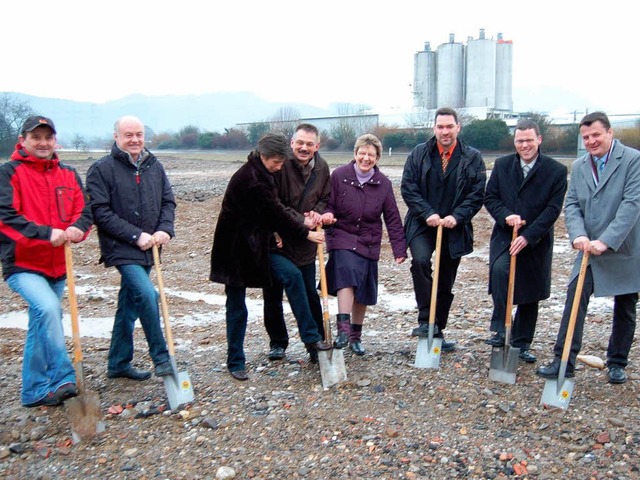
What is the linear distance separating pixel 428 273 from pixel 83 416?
10.4 ft

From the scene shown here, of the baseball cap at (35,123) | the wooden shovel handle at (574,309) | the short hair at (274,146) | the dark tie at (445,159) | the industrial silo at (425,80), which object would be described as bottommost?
the wooden shovel handle at (574,309)

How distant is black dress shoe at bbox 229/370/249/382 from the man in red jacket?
1278mm

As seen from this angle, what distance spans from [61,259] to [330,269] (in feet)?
7.48

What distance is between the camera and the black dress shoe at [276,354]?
5938 mm

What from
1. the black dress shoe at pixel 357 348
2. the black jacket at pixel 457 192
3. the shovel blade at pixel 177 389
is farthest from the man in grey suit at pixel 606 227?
the shovel blade at pixel 177 389

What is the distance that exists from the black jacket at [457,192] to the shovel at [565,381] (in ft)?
3.57

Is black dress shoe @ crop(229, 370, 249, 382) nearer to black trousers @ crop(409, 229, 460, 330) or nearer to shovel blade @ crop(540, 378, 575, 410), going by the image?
black trousers @ crop(409, 229, 460, 330)

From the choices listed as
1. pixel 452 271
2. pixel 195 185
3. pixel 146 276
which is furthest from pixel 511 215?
pixel 195 185

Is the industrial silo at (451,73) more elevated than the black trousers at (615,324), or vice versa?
the industrial silo at (451,73)

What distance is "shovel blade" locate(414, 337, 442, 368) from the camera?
18.7 ft

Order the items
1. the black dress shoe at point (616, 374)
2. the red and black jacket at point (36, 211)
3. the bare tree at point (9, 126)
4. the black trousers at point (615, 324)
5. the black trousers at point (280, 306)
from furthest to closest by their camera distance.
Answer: the bare tree at point (9, 126), the black trousers at point (280, 306), the black dress shoe at point (616, 374), the black trousers at point (615, 324), the red and black jacket at point (36, 211)

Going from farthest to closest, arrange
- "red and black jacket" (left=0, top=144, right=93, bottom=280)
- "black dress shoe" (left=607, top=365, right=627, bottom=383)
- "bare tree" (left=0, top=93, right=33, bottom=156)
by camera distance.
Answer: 1. "bare tree" (left=0, top=93, right=33, bottom=156)
2. "black dress shoe" (left=607, top=365, right=627, bottom=383)
3. "red and black jacket" (left=0, top=144, right=93, bottom=280)

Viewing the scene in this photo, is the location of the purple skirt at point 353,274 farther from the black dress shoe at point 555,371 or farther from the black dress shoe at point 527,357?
the black dress shoe at point 555,371

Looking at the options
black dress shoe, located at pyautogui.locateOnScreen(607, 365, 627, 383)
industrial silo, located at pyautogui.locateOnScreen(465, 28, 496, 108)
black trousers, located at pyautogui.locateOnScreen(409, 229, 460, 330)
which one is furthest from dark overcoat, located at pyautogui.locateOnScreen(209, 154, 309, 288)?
industrial silo, located at pyautogui.locateOnScreen(465, 28, 496, 108)
